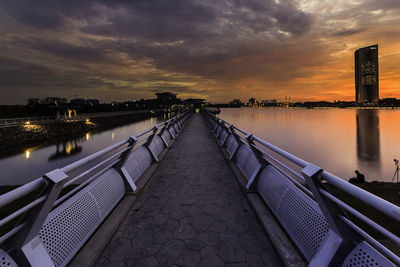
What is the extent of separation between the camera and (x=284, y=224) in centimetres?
319

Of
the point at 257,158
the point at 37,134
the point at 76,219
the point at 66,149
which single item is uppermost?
the point at 257,158

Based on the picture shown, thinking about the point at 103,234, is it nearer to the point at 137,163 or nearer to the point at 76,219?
the point at 76,219

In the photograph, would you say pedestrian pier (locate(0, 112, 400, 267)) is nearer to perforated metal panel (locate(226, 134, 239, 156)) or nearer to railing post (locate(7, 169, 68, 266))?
railing post (locate(7, 169, 68, 266))

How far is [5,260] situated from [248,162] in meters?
4.88

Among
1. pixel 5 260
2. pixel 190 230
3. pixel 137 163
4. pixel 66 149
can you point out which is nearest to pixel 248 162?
pixel 190 230

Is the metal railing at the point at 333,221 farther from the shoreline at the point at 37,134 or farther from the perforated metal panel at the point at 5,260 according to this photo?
the shoreline at the point at 37,134

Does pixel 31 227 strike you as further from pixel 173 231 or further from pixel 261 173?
pixel 261 173

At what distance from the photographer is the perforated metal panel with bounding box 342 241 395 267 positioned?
1.63 meters

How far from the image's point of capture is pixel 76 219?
2.83 m

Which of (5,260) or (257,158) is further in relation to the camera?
(257,158)

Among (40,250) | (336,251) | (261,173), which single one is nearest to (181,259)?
(40,250)

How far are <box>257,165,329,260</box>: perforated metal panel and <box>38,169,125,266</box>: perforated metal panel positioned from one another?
312 cm

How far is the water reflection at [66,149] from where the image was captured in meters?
32.4

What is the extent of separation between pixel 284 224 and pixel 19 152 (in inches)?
1700
